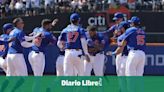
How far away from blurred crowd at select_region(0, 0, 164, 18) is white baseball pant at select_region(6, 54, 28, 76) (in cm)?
1320

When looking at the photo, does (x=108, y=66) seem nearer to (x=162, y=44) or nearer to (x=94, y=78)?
(x=162, y=44)

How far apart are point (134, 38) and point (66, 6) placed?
46.9 ft

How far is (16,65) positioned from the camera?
14.0 metres

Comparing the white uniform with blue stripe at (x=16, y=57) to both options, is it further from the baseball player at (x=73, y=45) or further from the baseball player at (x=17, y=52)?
the baseball player at (x=73, y=45)

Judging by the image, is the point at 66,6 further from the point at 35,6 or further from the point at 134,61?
the point at 134,61

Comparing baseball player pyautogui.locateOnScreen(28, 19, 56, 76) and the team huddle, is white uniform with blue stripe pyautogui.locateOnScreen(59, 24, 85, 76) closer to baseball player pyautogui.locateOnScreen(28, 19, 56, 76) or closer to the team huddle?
the team huddle

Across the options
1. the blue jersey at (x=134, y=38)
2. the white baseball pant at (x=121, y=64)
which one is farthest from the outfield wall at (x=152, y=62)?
the blue jersey at (x=134, y=38)

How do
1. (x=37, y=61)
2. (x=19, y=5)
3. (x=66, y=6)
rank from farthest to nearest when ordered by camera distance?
(x=66, y=6) → (x=19, y=5) → (x=37, y=61)

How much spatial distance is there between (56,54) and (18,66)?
20.1ft

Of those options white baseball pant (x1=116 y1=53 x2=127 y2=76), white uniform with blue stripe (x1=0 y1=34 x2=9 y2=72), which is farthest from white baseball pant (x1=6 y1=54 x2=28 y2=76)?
white baseball pant (x1=116 y1=53 x2=127 y2=76)

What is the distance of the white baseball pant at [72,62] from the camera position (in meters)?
14.0

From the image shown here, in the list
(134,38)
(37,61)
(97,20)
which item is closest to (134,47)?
(134,38)

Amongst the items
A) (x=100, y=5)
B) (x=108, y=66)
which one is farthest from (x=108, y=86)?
(x=100, y=5)

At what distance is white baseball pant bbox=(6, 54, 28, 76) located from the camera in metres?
14.0
